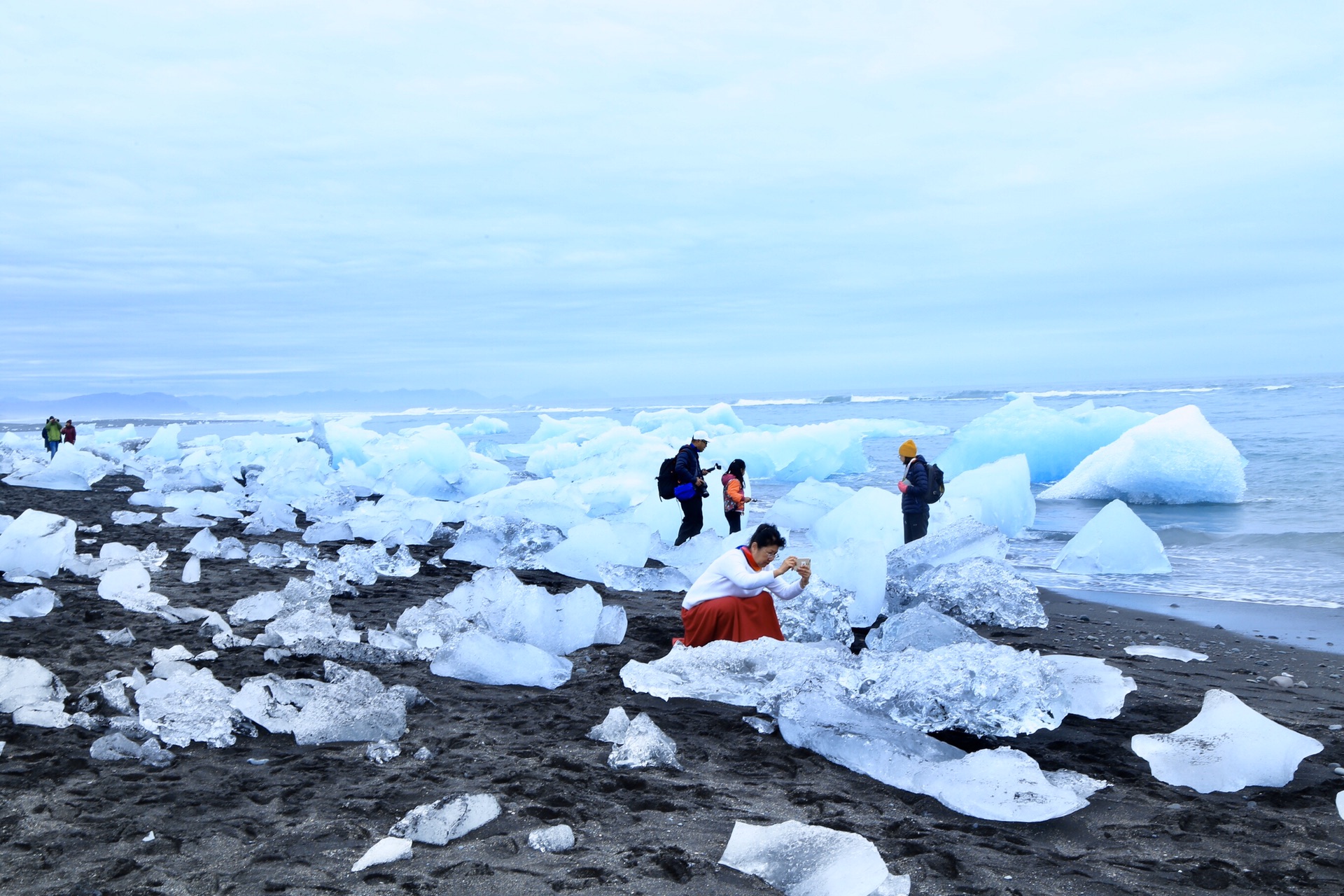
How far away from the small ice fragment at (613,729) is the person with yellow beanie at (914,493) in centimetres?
496

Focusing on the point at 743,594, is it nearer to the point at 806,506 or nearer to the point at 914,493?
the point at 914,493

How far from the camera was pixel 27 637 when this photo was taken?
541 centimetres

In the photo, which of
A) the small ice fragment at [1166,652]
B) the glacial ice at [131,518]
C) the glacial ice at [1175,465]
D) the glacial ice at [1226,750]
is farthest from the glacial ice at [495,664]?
the glacial ice at [1175,465]

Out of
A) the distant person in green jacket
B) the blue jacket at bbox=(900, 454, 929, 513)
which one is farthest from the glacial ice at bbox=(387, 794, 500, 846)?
the distant person in green jacket

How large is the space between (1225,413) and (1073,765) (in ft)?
130

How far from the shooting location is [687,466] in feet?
29.6

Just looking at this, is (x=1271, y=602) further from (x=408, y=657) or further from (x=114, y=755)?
(x=114, y=755)

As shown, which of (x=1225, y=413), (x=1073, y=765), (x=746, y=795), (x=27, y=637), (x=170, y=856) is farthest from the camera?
(x=1225, y=413)

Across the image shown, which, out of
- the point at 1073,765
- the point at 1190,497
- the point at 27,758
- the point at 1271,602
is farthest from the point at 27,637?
the point at 1190,497

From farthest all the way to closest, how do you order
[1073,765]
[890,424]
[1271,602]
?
[890,424] → [1271,602] → [1073,765]

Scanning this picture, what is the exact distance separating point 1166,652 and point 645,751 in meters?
3.91

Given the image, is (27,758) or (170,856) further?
(27,758)

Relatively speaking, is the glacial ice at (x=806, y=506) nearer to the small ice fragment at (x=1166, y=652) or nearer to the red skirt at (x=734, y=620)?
the small ice fragment at (x=1166, y=652)

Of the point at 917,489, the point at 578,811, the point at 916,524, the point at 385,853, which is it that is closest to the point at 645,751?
the point at 578,811
